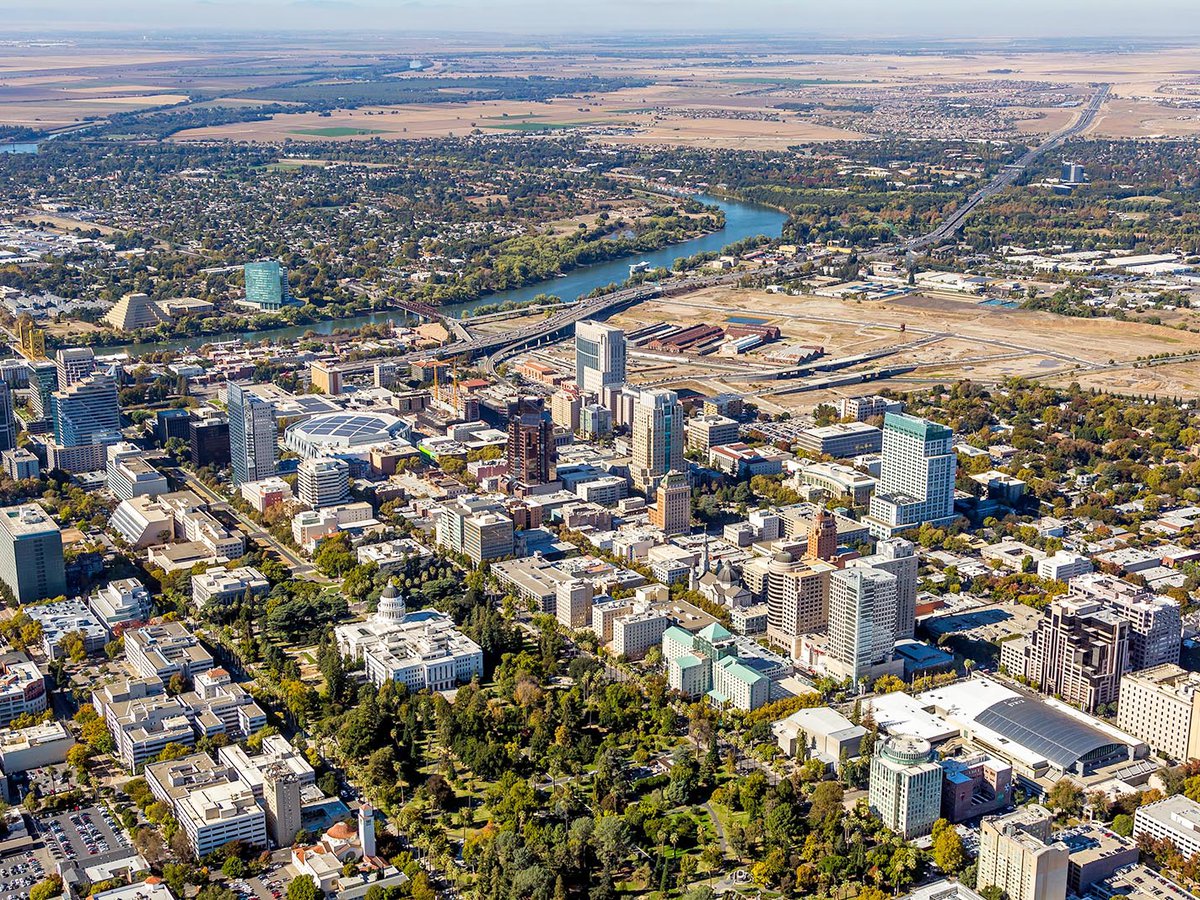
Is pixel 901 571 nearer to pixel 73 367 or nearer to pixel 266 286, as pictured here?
pixel 73 367

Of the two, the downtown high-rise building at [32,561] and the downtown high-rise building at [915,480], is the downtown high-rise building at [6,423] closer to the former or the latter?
the downtown high-rise building at [32,561]

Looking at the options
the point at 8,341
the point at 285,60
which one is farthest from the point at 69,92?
the point at 8,341

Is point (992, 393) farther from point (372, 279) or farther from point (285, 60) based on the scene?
point (285, 60)

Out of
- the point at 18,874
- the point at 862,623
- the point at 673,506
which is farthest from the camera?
the point at 673,506

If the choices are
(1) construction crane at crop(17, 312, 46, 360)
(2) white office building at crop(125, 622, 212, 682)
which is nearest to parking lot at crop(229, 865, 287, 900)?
(2) white office building at crop(125, 622, 212, 682)

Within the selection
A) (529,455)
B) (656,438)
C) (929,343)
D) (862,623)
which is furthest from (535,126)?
(862,623)

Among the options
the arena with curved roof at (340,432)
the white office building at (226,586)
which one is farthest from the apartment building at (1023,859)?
the arena with curved roof at (340,432)
